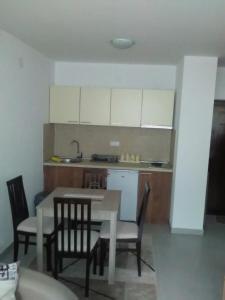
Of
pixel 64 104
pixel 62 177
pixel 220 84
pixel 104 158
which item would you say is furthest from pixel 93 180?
pixel 220 84

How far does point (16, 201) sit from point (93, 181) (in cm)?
117

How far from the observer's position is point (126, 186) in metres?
4.59

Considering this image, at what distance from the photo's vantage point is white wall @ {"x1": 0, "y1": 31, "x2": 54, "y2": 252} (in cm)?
334

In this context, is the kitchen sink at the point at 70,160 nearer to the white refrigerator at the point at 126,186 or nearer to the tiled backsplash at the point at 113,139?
the tiled backsplash at the point at 113,139

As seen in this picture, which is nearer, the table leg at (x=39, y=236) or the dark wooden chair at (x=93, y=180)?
the table leg at (x=39, y=236)

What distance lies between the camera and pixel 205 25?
2.69 meters

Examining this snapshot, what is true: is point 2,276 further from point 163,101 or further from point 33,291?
point 163,101

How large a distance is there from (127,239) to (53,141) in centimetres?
271

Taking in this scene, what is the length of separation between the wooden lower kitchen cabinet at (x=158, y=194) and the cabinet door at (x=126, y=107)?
0.88 metres

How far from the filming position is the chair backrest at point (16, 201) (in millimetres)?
3141

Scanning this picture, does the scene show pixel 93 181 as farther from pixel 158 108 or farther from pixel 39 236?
pixel 158 108

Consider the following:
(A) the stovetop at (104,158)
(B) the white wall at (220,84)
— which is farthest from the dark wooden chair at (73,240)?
(B) the white wall at (220,84)

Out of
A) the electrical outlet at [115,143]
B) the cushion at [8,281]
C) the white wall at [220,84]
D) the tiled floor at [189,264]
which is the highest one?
the white wall at [220,84]

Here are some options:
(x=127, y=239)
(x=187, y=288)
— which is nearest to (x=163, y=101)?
(x=127, y=239)
